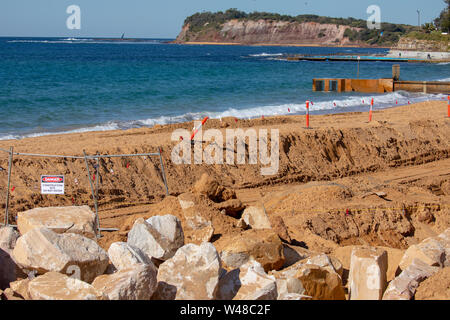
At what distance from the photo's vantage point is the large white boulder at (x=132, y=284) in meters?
4.97

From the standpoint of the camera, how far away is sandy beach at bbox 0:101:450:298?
31.5 ft

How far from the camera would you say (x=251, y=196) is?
42.1ft

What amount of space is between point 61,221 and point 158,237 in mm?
1685

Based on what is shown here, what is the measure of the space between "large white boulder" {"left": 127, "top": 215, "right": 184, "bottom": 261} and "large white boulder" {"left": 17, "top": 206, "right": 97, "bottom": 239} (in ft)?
3.09

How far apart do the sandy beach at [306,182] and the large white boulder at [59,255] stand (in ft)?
6.21

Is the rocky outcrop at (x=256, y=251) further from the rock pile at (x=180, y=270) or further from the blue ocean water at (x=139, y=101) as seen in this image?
the blue ocean water at (x=139, y=101)

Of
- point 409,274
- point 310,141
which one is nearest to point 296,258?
point 409,274

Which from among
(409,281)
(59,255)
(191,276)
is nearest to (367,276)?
(409,281)

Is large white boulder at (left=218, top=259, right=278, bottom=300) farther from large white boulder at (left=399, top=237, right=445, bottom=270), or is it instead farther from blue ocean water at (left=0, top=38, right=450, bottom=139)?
blue ocean water at (left=0, top=38, right=450, bottom=139)

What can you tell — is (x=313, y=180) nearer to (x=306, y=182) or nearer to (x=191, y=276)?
(x=306, y=182)

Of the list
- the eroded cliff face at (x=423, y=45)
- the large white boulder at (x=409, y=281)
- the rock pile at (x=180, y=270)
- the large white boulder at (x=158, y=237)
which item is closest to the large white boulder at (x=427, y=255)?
the rock pile at (x=180, y=270)

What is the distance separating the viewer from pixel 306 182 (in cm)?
1432
